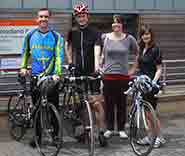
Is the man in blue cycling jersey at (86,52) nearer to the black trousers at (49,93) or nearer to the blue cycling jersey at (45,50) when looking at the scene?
the blue cycling jersey at (45,50)

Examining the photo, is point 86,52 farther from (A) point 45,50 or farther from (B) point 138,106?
(B) point 138,106

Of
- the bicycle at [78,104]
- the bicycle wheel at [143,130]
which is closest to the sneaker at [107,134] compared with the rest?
the bicycle at [78,104]

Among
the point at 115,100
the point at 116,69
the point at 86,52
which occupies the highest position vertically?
the point at 86,52

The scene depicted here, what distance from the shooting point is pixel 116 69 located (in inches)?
295

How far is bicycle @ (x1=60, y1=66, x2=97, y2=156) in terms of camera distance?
668 cm

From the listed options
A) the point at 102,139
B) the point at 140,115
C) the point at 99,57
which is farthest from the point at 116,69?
the point at 102,139

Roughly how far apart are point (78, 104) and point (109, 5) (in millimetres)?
3709

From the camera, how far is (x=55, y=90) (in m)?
7.12

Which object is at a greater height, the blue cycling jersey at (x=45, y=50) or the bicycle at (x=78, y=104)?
the blue cycling jersey at (x=45, y=50)

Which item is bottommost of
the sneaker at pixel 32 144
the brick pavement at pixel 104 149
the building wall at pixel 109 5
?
the brick pavement at pixel 104 149

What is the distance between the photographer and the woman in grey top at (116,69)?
7.45m

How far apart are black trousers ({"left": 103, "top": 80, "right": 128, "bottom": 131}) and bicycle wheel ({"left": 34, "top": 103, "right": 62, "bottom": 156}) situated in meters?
1.23

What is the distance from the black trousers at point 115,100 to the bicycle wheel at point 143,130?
67 centimetres

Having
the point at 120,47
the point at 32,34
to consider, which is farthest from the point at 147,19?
the point at 32,34
